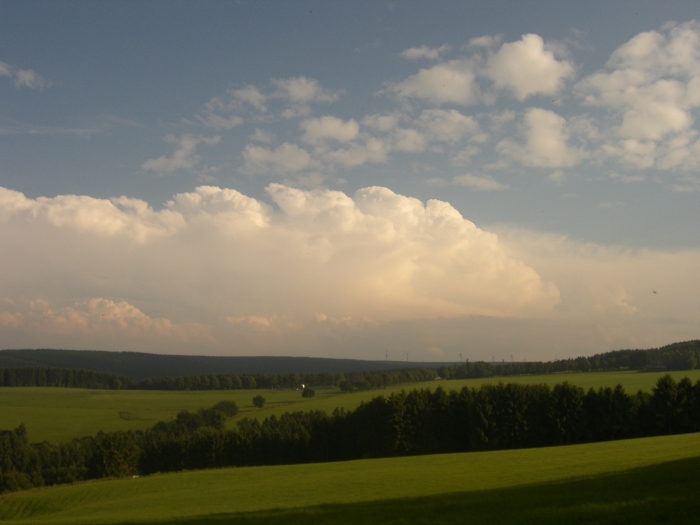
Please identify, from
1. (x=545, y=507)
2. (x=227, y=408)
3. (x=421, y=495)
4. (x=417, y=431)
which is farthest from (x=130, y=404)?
(x=545, y=507)

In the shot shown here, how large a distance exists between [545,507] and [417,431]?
63.7 meters

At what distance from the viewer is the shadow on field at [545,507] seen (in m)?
14.8

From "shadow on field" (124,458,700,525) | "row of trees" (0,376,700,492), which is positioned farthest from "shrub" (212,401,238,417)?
"shadow on field" (124,458,700,525)

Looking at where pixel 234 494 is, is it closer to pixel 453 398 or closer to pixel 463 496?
pixel 463 496

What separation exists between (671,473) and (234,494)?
26.2 metres

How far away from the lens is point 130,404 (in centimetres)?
14712

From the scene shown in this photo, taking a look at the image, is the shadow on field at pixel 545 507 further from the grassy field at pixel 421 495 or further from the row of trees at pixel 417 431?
the row of trees at pixel 417 431

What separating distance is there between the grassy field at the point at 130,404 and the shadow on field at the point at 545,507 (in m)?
88.0

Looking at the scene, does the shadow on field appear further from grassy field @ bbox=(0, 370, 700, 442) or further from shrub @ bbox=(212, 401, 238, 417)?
shrub @ bbox=(212, 401, 238, 417)

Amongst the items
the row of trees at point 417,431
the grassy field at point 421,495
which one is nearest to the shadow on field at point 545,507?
the grassy field at point 421,495

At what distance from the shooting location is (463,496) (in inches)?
910

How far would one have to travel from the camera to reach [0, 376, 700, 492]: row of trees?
70.9 m

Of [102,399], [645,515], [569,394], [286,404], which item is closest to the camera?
[645,515]

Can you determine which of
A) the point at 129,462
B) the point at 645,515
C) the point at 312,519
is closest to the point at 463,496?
the point at 312,519
